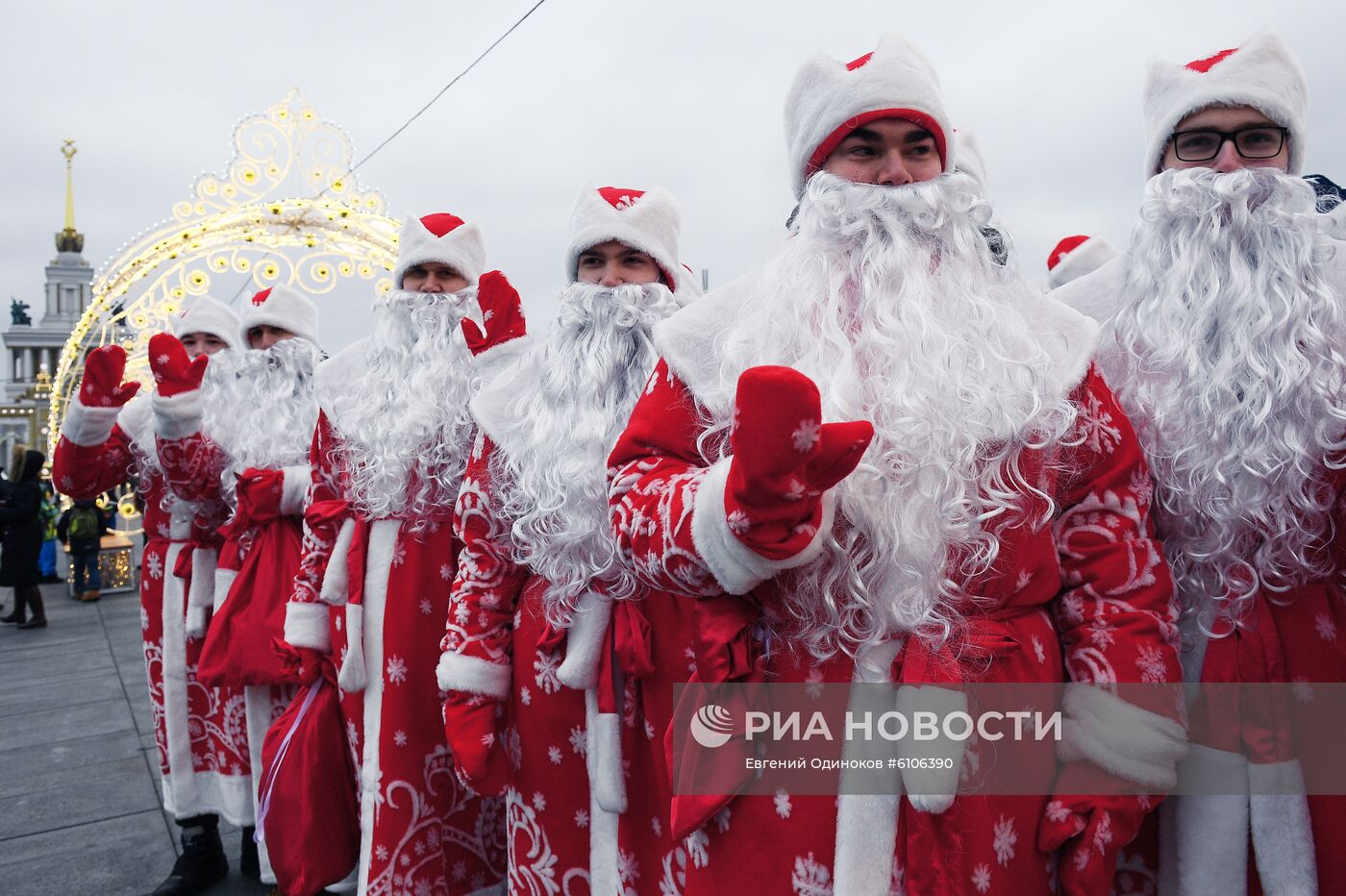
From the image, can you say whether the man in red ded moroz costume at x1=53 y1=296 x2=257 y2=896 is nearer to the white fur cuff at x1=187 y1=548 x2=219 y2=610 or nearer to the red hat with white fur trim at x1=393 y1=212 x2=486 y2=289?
the white fur cuff at x1=187 y1=548 x2=219 y2=610

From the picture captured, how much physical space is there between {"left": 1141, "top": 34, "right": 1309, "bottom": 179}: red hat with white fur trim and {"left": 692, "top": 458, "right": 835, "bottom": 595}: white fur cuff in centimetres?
132

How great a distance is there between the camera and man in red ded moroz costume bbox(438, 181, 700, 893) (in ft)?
6.88

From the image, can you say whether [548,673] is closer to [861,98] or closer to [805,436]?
[805,436]

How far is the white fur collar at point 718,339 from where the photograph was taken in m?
1.59

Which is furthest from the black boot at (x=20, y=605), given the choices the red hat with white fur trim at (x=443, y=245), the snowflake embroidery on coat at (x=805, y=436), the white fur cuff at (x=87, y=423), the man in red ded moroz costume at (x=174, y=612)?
the snowflake embroidery on coat at (x=805, y=436)

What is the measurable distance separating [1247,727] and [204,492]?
3.64 m

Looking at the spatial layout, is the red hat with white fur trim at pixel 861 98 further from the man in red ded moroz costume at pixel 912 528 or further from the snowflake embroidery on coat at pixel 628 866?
the snowflake embroidery on coat at pixel 628 866

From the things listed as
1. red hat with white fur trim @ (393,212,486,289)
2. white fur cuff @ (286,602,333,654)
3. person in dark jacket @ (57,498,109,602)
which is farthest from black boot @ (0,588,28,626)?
red hat with white fur trim @ (393,212,486,289)

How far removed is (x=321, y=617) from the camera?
9.57 ft

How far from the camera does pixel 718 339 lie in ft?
5.54

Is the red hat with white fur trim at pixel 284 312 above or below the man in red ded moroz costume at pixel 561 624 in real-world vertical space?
above

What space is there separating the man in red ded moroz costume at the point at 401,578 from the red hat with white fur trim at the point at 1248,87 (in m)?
1.81

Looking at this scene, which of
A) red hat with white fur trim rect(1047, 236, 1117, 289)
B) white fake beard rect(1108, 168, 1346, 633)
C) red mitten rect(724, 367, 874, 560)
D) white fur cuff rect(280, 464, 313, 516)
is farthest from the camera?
red hat with white fur trim rect(1047, 236, 1117, 289)

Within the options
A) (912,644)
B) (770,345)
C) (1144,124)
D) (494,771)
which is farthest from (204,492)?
(1144,124)
